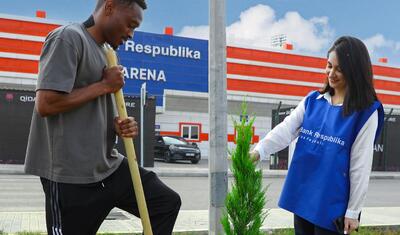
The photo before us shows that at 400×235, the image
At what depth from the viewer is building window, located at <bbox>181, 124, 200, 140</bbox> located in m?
31.9

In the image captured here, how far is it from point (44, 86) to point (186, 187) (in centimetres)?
1107

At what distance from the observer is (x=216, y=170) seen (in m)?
4.76

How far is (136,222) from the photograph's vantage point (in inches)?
261

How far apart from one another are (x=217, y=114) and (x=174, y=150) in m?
19.6

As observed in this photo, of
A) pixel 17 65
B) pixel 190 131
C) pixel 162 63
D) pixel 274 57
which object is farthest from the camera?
pixel 274 57

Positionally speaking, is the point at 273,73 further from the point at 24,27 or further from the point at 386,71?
the point at 24,27

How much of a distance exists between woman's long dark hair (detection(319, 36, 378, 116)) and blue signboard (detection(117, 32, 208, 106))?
84.5ft

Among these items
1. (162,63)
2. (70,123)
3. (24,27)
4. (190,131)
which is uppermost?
(24,27)

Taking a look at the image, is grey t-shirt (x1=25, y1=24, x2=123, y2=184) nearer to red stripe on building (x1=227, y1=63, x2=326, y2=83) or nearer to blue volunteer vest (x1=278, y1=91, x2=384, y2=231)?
blue volunteer vest (x1=278, y1=91, x2=384, y2=231)

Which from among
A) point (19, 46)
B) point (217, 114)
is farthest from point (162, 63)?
point (217, 114)

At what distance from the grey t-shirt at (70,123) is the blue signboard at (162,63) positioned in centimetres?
2595

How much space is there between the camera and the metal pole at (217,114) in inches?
187

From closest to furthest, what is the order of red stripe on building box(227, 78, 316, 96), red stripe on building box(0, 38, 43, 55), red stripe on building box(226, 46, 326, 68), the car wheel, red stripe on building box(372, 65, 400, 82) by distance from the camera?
the car wheel, red stripe on building box(0, 38, 43, 55), red stripe on building box(226, 46, 326, 68), red stripe on building box(227, 78, 316, 96), red stripe on building box(372, 65, 400, 82)

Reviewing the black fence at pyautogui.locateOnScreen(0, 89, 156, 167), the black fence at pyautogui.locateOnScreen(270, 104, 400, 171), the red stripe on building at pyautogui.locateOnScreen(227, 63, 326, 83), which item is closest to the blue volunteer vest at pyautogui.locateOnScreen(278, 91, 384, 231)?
the black fence at pyautogui.locateOnScreen(0, 89, 156, 167)
